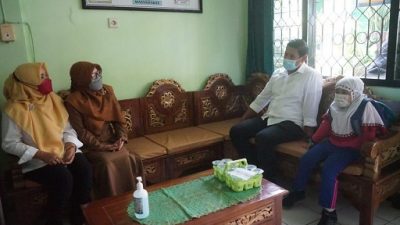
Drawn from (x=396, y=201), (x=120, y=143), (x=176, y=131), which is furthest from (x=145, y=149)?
(x=396, y=201)

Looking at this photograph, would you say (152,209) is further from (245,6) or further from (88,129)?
(245,6)

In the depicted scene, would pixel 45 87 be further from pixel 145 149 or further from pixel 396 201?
pixel 396 201

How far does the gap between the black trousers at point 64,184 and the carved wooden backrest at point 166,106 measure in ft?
2.75

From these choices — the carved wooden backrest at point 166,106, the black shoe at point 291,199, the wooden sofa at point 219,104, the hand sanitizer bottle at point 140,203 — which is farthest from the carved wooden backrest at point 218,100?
the hand sanitizer bottle at point 140,203

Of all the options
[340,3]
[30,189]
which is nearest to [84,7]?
[30,189]

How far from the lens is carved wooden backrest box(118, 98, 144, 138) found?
8.93ft

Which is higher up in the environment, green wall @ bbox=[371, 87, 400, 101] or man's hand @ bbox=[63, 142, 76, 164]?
green wall @ bbox=[371, 87, 400, 101]

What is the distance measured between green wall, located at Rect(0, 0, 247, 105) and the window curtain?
12 cm

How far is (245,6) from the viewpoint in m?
3.38

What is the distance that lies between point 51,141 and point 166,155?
0.83 m

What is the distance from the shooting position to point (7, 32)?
2207 millimetres

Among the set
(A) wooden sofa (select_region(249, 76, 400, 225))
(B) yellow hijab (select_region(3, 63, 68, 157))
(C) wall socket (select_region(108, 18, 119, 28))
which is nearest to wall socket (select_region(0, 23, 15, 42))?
(B) yellow hijab (select_region(3, 63, 68, 157))

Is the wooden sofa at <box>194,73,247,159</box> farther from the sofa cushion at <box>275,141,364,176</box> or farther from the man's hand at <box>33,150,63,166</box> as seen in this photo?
the man's hand at <box>33,150,63,166</box>

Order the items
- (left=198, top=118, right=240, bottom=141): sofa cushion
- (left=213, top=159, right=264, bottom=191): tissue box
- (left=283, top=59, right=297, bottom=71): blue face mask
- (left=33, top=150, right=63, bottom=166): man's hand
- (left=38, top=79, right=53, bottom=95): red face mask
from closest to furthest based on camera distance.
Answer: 1. (left=213, top=159, right=264, bottom=191): tissue box
2. (left=33, top=150, right=63, bottom=166): man's hand
3. (left=38, top=79, right=53, bottom=95): red face mask
4. (left=283, top=59, right=297, bottom=71): blue face mask
5. (left=198, top=118, right=240, bottom=141): sofa cushion
